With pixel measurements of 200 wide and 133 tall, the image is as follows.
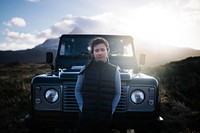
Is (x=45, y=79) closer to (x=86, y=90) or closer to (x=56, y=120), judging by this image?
(x=56, y=120)

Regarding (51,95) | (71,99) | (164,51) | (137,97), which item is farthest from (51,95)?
(164,51)

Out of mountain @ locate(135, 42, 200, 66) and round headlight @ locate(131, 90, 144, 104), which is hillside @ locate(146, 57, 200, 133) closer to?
round headlight @ locate(131, 90, 144, 104)

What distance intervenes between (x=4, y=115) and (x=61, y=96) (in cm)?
359

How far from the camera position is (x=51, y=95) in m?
3.70

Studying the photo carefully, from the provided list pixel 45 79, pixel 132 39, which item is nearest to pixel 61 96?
pixel 45 79

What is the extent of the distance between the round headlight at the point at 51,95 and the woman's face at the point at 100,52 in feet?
4.05

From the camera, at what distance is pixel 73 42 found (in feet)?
17.9

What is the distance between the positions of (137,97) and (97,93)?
115 cm

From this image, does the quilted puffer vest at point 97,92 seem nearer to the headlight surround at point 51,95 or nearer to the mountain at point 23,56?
the headlight surround at point 51,95

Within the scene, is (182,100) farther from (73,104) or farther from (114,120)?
(73,104)

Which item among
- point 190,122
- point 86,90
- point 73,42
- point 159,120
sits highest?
point 73,42

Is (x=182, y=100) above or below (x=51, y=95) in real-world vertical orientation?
below

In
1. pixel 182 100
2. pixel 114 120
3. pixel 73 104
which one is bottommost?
pixel 182 100

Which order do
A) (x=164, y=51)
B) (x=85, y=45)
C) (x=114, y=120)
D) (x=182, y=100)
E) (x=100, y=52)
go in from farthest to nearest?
(x=164, y=51) → (x=182, y=100) → (x=85, y=45) → (x=114, y=120) → (x=100, y=52)
